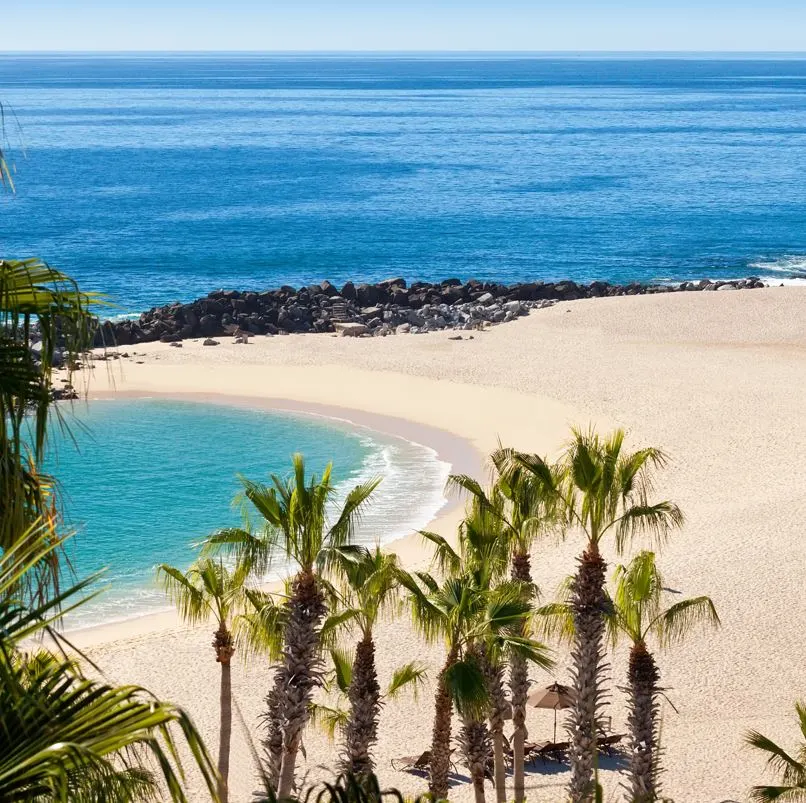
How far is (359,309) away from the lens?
2190 inches

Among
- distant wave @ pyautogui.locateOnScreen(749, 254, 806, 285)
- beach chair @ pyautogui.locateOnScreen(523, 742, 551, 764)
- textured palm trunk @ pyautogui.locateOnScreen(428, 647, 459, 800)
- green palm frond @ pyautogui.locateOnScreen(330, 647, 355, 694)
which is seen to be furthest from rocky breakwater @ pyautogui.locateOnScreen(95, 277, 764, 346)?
textured palm trunk @ pyautogui.locateOnScreen(428, 647, 459, 800)

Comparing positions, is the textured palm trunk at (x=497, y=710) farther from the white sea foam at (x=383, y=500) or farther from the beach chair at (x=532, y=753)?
the white sea foam at (x=383, y=500)

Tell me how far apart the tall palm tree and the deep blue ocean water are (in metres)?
29.4

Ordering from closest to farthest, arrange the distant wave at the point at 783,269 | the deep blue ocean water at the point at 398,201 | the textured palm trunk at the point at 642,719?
the textured palm trunk at the point at 642,719 → the distant wave at the point at 783,269 → the deep blue ocean water at the point at 398,201

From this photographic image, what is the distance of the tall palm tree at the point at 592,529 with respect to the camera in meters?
→ 13.8

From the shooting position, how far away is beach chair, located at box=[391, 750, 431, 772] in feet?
57.4

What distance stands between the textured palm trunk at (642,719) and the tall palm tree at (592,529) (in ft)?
1.46

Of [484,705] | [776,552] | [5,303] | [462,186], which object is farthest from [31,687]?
[462,186]

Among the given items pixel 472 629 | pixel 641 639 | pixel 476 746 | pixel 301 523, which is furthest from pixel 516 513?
pixel 301 523

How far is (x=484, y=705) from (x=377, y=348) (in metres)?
35.9

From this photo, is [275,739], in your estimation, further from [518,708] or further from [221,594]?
[518,708]

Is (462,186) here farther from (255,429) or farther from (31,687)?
(31,687)

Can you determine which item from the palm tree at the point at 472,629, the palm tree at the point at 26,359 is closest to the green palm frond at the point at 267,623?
the palm tree at the point at 472,629

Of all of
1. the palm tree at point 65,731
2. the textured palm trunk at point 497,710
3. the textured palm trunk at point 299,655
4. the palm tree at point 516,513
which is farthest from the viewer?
the palm tree at point 516,513
